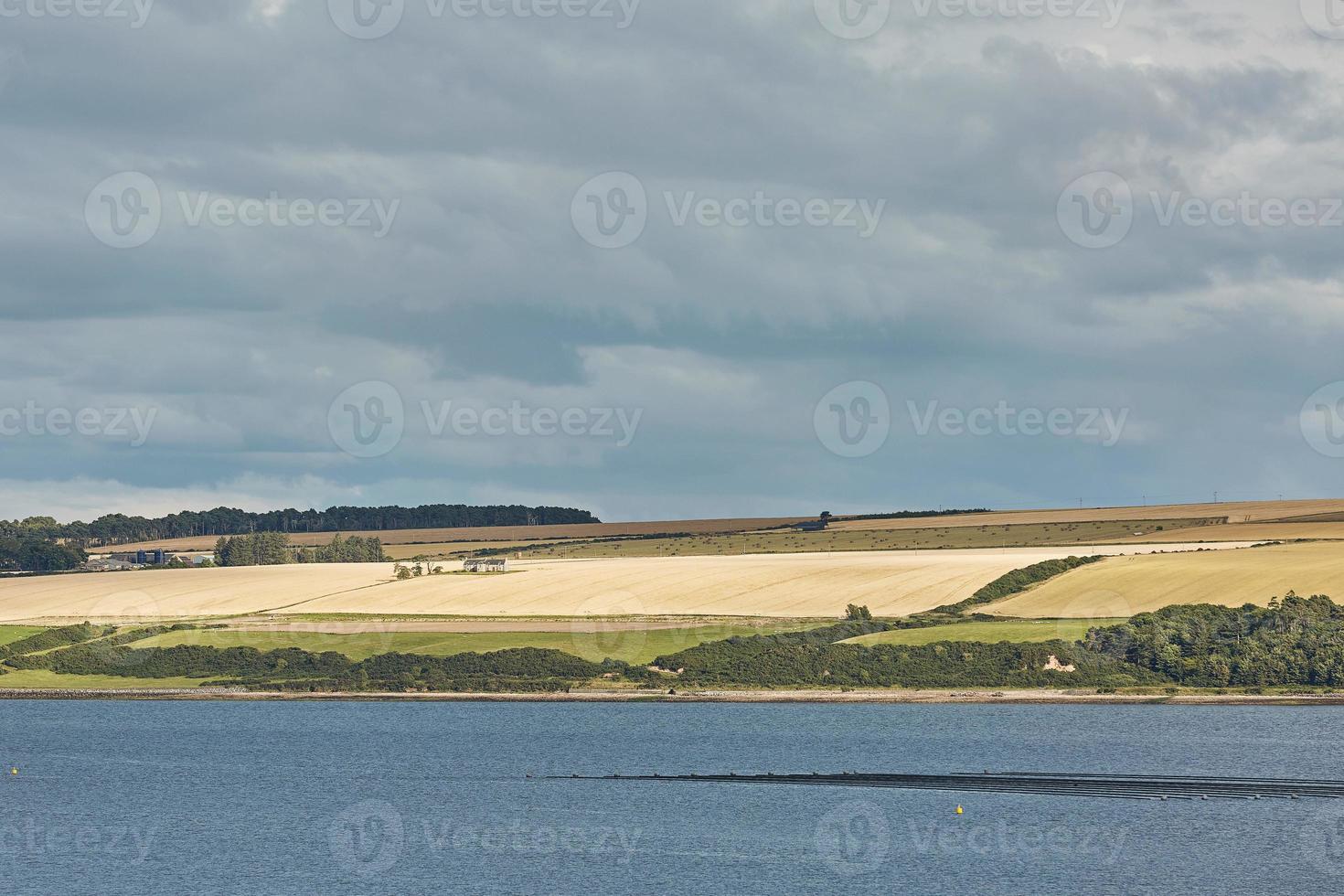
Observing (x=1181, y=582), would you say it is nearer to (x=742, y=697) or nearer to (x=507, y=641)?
(x=742, y=697)

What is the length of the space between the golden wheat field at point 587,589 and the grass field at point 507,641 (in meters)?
6.21

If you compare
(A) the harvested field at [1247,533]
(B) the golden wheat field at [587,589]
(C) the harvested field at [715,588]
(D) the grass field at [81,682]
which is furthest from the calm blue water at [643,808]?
(A) the harvested field at [1247,533]

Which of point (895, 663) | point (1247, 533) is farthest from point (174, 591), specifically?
point (1247, 533)

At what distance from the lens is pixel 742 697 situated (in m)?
107

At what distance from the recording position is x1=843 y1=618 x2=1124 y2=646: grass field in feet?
370

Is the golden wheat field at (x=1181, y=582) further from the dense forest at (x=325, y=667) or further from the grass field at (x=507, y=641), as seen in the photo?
the dense forest at (x=325, y=667)

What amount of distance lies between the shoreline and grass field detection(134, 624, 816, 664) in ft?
24.8

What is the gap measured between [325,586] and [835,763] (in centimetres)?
8491

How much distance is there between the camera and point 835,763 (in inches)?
3169

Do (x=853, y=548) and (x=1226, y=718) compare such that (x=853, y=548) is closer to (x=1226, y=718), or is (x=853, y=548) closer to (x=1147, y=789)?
(x=1226, y=718)

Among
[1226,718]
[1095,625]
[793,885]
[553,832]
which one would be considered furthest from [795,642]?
[793,885]

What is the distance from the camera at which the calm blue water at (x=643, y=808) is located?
57.5 metres

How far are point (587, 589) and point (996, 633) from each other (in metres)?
41.0

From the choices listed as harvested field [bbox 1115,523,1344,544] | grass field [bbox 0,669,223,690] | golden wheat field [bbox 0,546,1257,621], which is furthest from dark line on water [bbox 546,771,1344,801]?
harvested field [bbox 1115,523,1344,544]
